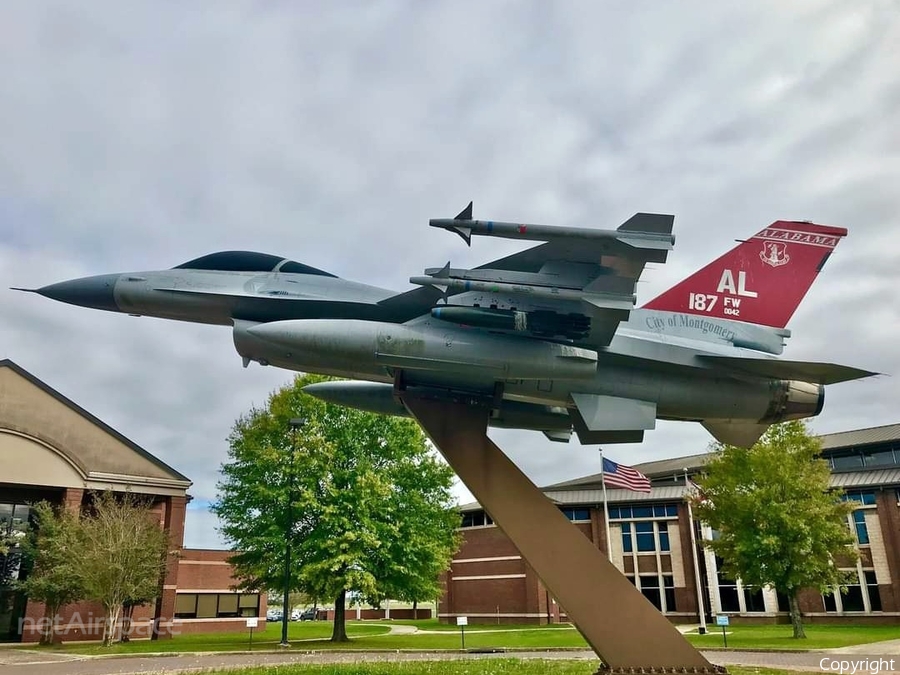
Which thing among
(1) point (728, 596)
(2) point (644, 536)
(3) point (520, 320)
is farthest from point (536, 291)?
(1) point (728, 596)

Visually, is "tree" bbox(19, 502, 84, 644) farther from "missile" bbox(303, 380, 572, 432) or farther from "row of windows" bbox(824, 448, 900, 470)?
"row of windows" bbox(824, 448, 900, 470)

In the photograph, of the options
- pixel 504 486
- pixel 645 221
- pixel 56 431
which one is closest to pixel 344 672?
pixel 504 486

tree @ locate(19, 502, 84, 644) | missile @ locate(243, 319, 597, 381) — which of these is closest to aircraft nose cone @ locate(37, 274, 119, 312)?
missile @ locate(243, 319, 597, 381)

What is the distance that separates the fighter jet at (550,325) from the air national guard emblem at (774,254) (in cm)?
3

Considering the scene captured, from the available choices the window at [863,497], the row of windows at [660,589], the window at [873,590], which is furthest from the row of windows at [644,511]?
the window at [873,590]

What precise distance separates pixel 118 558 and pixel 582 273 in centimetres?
2559

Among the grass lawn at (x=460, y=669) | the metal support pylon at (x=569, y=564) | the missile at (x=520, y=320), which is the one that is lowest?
the grass lawn at (x=460, y=669)

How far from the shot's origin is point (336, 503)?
28.4 metres

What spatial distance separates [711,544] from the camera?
30.1 meters

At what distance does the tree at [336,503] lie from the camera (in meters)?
27.7

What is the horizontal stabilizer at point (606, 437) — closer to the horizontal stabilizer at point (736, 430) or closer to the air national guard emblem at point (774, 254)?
the horizontal stabilizer at point (736, 430)

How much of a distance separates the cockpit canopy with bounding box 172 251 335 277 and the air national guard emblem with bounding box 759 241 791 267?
868 cm

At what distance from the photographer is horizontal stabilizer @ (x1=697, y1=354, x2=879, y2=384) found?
11.4 metres

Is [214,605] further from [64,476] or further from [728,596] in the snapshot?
[728,596]
